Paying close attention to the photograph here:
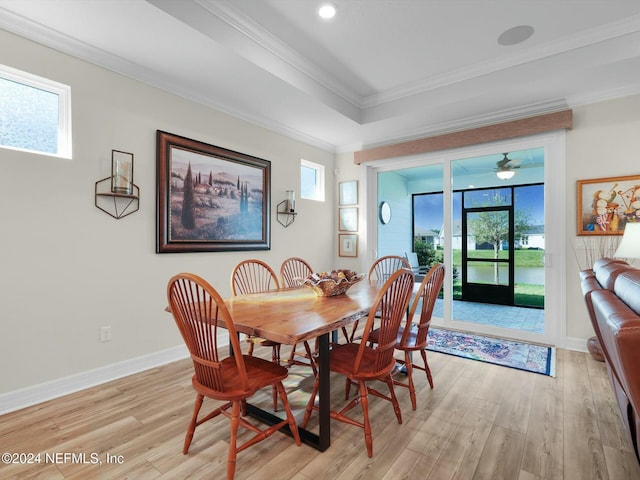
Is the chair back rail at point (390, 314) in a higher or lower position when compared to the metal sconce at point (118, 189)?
lower

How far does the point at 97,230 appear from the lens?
262 centimetres

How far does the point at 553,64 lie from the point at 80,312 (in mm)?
4387

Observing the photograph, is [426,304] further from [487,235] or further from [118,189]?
[118,189]

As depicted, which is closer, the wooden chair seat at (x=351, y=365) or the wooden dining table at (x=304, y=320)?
the wooden dining table at (x=304, y=320)

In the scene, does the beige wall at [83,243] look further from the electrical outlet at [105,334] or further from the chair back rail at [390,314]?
the chair back rail at [390,314]

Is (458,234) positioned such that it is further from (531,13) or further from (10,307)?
(10,307)

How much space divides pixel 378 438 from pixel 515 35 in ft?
10.3

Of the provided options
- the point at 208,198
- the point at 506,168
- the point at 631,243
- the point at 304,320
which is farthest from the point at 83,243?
the point at 506,168

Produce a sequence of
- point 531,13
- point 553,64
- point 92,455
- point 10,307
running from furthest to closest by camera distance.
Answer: point 553,64
point 531,13
point 10,307
point 92,455

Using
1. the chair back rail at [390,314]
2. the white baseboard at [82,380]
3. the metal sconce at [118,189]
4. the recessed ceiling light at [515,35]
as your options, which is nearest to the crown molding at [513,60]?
the recessed ceiling light at [515,35]

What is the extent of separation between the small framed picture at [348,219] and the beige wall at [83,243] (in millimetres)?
2318

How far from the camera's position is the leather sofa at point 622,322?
98 cm

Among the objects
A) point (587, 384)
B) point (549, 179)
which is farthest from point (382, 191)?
point (587, 384)

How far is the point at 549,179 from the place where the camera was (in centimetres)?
355
